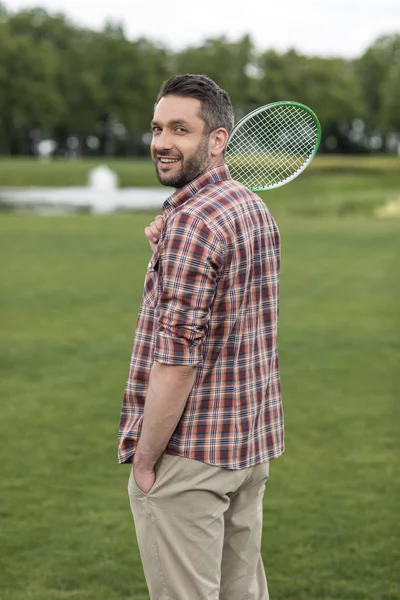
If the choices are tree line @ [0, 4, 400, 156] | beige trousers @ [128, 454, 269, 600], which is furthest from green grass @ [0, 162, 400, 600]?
tree line @ [0, 4, 400, 156]

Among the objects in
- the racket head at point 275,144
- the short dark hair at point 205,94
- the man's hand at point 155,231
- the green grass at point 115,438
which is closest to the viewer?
the short dark hair at point 205,94

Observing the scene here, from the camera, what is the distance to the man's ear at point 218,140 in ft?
8.19

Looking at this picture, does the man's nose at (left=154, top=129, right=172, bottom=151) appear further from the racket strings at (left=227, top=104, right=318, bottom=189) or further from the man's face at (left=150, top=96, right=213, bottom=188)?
the racket strings at (left=227, top=104, right=318, bottom=189)

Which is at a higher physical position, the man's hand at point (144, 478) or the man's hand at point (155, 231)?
the man's hand at point (155, 231)

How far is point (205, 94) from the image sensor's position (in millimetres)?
2467

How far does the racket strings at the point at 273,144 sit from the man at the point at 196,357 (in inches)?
26.7

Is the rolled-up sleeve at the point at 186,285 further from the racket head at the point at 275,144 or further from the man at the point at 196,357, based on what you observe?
the racket head at the point at 275,144

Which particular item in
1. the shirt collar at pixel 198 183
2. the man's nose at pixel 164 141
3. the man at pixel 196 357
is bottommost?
the man at pixel 196 357

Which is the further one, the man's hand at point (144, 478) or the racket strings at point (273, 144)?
the racket strings at point (273, 144)

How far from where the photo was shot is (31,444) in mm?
6180

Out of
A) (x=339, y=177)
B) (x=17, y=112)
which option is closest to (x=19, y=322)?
(x=339, y=177)

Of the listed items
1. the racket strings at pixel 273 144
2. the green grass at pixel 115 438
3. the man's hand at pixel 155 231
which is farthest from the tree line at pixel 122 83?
the man's hand at pixel 155 231

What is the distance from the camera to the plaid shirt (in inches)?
92.9

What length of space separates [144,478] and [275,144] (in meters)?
1.58
